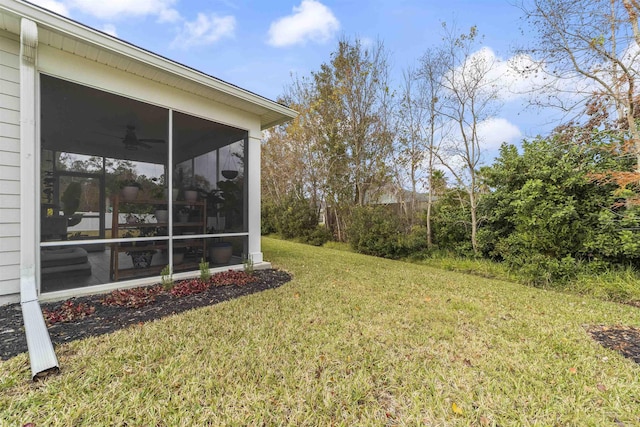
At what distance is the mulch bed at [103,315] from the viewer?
237 centimetres

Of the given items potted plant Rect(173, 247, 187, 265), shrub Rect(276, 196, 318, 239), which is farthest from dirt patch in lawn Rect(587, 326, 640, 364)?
shrub Rect(276, 196, 318, 239)

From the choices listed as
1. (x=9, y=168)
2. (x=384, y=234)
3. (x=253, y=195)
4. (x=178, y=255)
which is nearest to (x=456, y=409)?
(x=178, y=255)

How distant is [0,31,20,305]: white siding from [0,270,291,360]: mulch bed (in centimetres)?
36

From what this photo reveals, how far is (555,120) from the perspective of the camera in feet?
16.2

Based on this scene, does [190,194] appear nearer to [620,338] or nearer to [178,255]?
[178,255]

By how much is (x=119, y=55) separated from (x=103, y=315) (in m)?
3.23

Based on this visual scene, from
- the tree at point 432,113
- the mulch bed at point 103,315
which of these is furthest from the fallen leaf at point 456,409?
the tree at point 432,113

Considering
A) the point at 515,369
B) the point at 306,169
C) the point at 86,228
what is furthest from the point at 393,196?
the point at 86,228

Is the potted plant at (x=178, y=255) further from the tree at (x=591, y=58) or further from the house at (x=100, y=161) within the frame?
the tree at (x=591, y=58)

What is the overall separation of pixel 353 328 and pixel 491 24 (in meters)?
7.23

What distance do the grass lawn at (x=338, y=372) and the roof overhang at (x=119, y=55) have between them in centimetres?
338

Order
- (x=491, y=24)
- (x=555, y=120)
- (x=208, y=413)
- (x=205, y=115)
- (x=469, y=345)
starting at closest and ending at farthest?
(x=208, y=413)
(x=469, y=345)
(x=205, y=115)
(x=555, y=120)
(x=491, y=24)

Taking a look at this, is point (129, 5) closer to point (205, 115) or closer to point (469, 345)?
point (205, 115)

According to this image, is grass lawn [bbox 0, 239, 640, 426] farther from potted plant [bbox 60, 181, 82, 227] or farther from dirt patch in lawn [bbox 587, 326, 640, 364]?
potted plant [bbox 60, 181, 82, 227]
